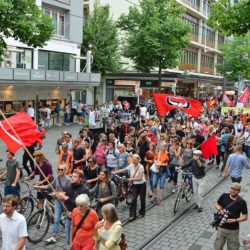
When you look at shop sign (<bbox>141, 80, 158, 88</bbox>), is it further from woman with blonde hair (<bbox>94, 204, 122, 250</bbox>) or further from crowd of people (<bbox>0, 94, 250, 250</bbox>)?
woman with blonde hair (<bbox>94, 204, 122, 250</bbox>)

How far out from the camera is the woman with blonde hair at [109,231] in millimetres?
5828

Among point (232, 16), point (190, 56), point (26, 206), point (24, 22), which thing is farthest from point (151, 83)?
point (26, 206)

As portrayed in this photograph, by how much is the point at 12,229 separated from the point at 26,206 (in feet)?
12.8

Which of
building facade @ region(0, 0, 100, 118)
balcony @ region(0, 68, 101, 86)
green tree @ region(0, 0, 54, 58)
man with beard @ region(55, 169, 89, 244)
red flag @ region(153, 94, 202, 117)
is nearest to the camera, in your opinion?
man with beard @ region(55, 169, 89, 244)

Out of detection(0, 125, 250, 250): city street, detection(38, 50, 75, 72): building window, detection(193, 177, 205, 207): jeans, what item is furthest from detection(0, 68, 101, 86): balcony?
detection(193, 177, 205, 207): jeans

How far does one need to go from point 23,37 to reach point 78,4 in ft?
59.9

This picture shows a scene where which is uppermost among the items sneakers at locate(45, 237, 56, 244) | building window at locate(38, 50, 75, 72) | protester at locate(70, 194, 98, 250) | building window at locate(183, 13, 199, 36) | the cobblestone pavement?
building window at locate(183, 13, 199, 36)

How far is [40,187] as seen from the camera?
8.76 metres

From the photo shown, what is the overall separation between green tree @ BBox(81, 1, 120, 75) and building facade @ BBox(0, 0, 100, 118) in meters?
5.17

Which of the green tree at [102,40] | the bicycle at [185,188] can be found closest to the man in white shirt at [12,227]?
the bicycle at [185,188]

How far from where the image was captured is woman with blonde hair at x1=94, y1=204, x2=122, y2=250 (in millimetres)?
5828

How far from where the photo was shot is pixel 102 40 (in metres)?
39.5

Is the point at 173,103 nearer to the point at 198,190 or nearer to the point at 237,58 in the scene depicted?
the point at 198,190

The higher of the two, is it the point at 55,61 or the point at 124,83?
the point at 55,61
